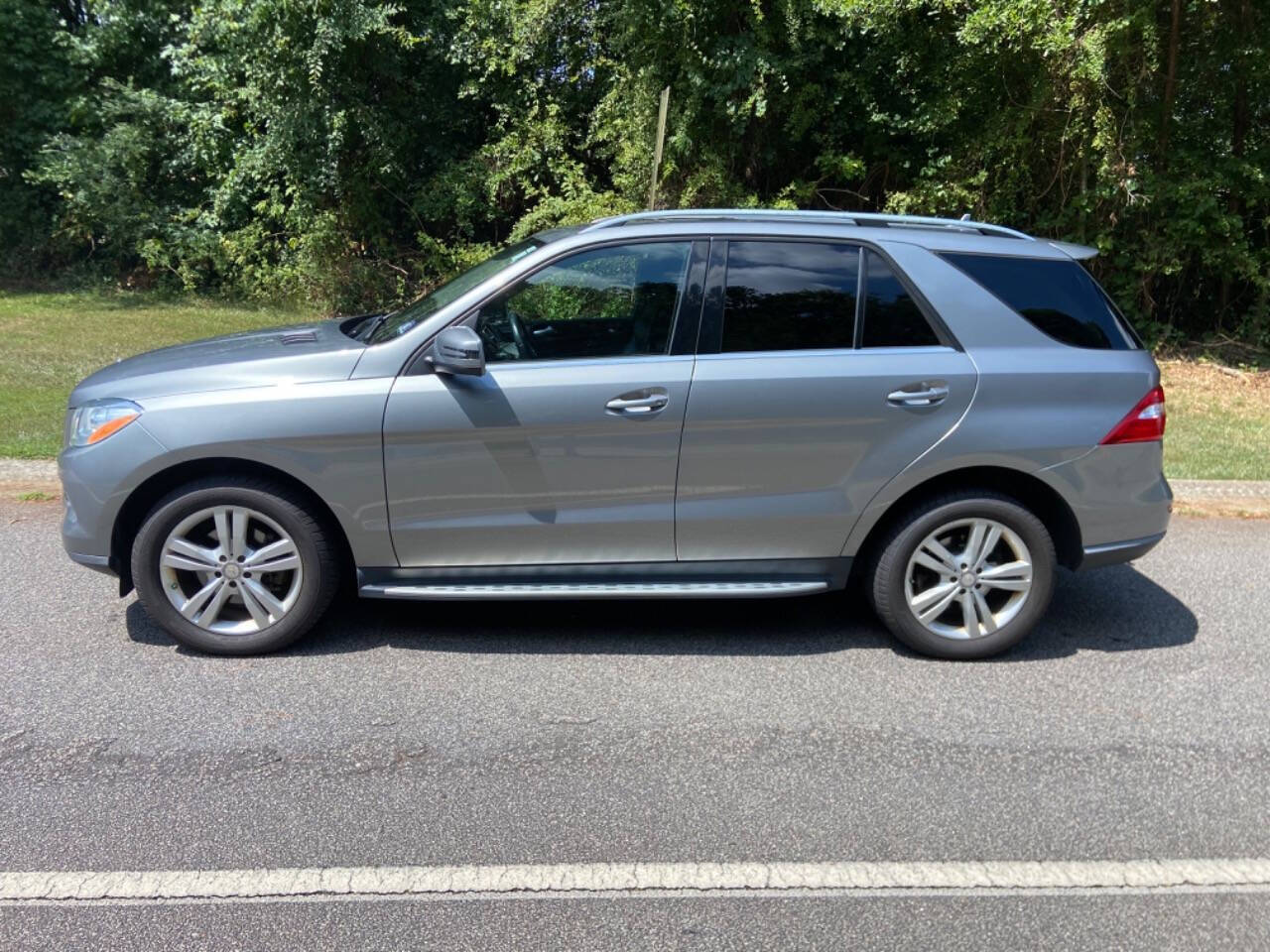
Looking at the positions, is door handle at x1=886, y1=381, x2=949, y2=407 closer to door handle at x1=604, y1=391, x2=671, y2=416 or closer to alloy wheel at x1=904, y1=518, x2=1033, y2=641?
alloy wheel at x1=904, y1=518, x2=1033, y2=641

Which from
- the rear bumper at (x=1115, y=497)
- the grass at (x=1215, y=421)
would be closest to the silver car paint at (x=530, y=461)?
the rear bumper at (x=1115, y=497)

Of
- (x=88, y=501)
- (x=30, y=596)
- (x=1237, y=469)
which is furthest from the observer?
(x=1237, y=469)

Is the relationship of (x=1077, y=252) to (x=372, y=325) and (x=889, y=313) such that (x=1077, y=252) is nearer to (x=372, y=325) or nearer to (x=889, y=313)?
(x=889, y=313)

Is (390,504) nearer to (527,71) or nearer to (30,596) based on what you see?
(30,596)

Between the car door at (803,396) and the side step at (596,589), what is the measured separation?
0.13m

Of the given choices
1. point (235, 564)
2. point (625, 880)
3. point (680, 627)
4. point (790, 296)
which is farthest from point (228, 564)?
point (790, 296)

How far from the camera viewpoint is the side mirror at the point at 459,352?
4.13 metres

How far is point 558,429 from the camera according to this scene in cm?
424

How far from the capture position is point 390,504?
4293 mm

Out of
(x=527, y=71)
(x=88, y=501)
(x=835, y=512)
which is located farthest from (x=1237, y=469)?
(x=527, y=71)

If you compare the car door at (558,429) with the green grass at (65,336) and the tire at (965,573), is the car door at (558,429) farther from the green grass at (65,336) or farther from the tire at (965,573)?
the green grass at (65,336)

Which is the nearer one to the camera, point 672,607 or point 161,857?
point 161,857

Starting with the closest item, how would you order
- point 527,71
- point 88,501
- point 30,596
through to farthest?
point 88,501
point 30,596
point 527,71

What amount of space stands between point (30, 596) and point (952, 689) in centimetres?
433
